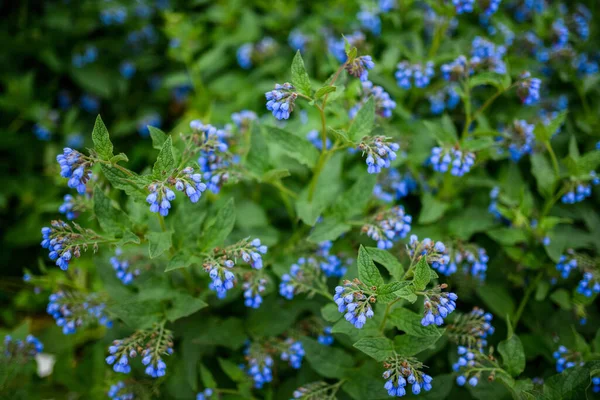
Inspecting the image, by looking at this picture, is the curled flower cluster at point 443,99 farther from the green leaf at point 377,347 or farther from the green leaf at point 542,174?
the green leaf at point 377,347

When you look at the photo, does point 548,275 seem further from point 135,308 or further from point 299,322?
point 135,308

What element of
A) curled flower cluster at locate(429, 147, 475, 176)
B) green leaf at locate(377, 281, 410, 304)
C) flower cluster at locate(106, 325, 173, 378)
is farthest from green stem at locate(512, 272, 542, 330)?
flower cluster at locate(106, 325, 173, 378)

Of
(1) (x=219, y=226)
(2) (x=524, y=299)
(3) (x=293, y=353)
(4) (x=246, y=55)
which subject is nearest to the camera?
(1) (x=219, y=226)

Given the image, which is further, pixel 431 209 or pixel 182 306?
pixel 431 209

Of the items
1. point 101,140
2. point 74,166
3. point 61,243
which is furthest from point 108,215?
point 101,140

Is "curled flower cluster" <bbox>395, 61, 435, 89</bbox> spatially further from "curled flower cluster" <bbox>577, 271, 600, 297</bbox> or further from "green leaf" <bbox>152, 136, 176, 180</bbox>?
"green leaf" <bbox>152, 136, 176, 180</bbox>

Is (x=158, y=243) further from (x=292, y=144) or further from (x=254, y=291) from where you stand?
(x=292, y=144)

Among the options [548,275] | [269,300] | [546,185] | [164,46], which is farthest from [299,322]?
[164,46]
